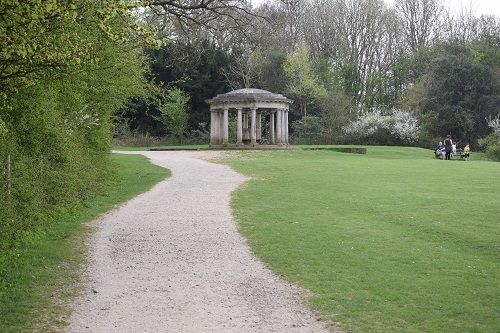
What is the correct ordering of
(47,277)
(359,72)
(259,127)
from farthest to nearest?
(359,72) < (259,127) < (47,277)

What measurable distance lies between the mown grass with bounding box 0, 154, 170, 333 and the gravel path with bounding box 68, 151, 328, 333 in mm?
225

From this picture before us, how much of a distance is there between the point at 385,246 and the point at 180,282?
368 cm

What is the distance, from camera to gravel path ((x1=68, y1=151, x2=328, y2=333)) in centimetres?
561

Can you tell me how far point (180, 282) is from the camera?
23.2ft

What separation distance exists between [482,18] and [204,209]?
53.5 m

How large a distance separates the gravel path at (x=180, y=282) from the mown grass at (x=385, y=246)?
42 centimetres

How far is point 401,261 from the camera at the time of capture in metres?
8.22

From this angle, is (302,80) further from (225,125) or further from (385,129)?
(225,125)

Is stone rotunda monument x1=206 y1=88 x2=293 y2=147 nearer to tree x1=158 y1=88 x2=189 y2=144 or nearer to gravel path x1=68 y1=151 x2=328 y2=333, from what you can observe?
tree x1=158 y1=88 x2=189 y2=144

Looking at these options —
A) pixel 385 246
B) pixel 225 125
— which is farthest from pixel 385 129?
pixel 385 246

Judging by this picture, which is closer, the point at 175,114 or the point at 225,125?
the point at 225,125

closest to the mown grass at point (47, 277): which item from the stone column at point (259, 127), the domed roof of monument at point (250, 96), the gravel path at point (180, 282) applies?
the gravel path at point (180, 282)

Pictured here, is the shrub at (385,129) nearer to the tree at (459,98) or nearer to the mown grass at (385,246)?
the tree at (459,98)

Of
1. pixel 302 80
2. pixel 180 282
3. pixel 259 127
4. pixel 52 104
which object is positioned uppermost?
pixel 302 80
